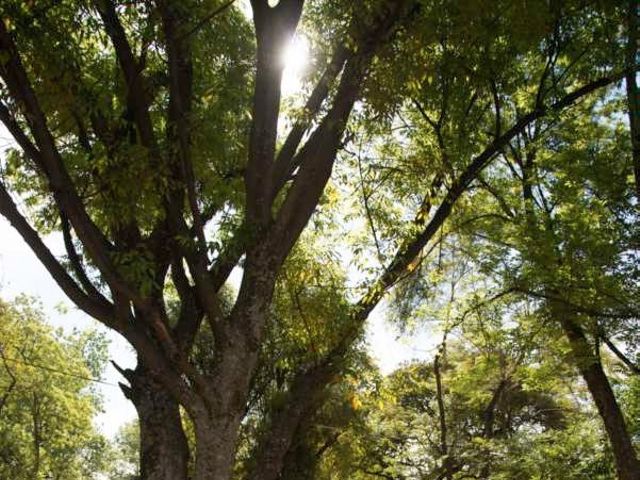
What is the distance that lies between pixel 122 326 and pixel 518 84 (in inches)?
A: 200

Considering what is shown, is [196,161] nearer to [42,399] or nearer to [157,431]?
[157,431]

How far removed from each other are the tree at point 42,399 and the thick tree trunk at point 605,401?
582 inches

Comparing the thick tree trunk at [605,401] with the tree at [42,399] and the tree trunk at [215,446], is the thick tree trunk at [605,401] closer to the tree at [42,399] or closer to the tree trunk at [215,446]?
the tree trunk at [215,446]

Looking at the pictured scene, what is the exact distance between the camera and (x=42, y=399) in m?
19.6

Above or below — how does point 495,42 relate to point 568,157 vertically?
below

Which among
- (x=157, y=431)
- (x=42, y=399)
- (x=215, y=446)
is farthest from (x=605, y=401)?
(x=42, y=399)

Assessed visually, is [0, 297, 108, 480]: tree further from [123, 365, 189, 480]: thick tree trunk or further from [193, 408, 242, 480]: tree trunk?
[193, 408, 242, 480]: tree trunk

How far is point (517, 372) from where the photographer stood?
10.7 metres

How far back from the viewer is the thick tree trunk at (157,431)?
4.30 meters

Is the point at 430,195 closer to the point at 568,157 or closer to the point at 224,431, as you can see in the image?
the point at 224,431

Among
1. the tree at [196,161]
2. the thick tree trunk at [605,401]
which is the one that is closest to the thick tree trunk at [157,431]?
the tree at [196,161]

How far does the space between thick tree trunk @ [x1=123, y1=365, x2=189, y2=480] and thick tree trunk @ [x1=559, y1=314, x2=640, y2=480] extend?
5.98 metres

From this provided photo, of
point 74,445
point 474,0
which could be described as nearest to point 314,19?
point 474,0

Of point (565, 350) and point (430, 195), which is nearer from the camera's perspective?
point (430, 195)
